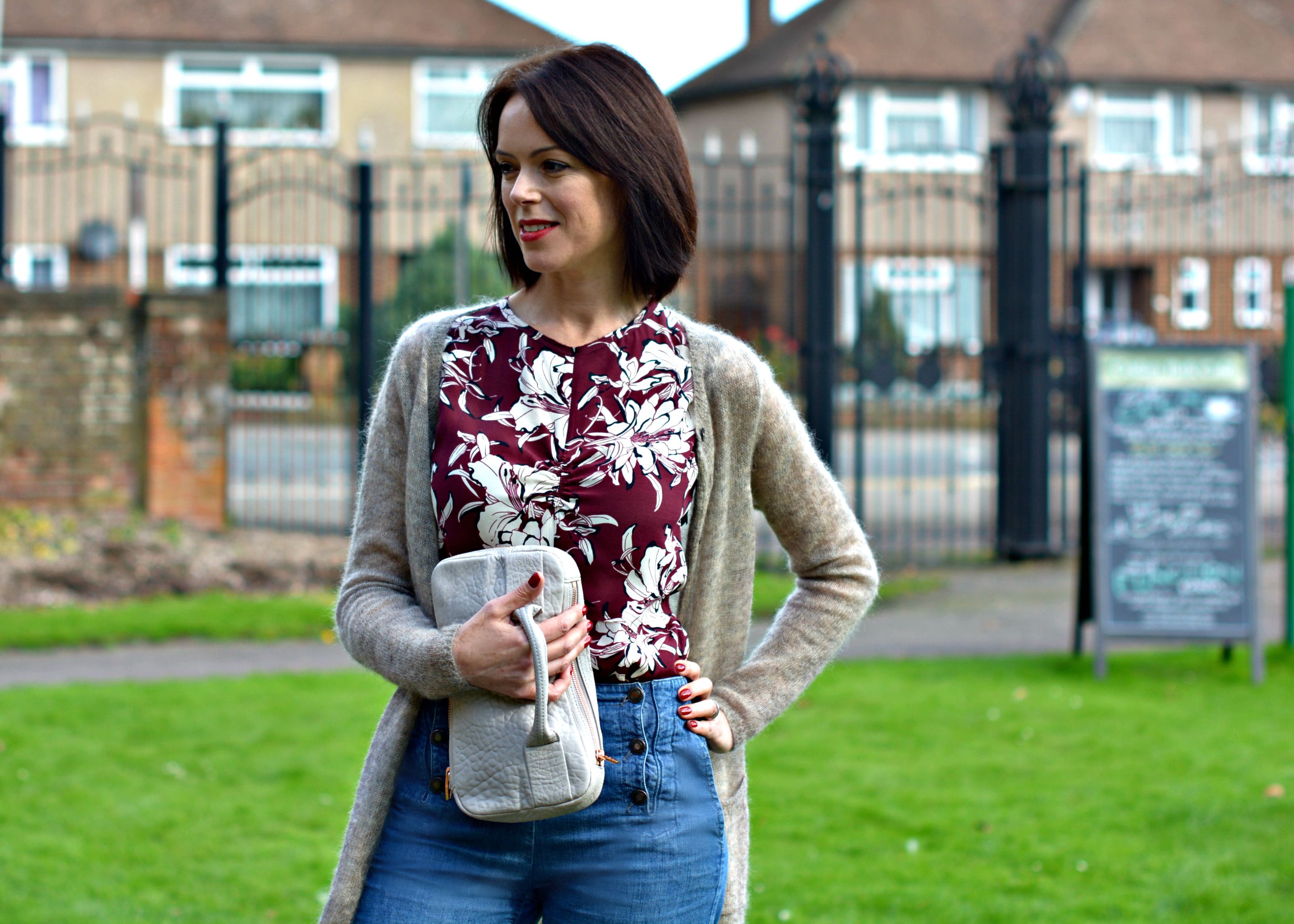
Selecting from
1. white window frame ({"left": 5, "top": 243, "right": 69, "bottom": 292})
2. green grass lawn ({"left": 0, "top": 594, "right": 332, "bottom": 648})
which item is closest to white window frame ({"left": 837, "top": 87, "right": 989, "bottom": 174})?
white window frame ({"left": 5, "top": 243, "right": 69, "bottom": 292})

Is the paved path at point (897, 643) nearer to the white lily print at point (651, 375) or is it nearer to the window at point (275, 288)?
the white lily print at point (651, 375)

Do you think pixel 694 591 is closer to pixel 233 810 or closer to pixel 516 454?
pixel 516 454

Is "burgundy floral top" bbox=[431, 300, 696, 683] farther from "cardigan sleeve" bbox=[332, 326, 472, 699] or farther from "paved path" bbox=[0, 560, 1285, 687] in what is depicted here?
"paved path" bbox=[0, 560, 1285, 687]

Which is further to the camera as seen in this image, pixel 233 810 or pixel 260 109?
pixel 260 109

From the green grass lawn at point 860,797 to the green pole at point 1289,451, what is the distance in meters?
0.44

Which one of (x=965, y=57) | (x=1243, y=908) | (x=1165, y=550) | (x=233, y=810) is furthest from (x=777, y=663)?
(x=965, y=57)

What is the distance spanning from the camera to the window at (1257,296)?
90.4ft

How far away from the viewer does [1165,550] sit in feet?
24.3

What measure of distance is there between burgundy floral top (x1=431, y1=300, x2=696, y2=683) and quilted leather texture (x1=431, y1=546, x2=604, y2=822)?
7cm

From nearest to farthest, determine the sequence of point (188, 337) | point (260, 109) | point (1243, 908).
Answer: point (1243, 908) < point (188, 337) < point (260, 109)

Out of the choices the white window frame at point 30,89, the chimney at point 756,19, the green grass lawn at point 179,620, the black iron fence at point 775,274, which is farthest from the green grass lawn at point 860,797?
the chimney at point 756,19

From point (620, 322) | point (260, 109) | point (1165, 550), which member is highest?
point (260, 109)

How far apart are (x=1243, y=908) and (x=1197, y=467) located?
3.58 m

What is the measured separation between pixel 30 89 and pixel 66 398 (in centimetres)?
1782
